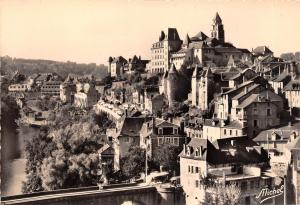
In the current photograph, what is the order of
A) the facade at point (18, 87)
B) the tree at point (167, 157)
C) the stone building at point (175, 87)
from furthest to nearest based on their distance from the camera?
1. the stone building at point (175, 87)
2. the facade at point (18, 87)
3. the tree at point (167, 157)

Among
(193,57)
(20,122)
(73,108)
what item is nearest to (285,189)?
(20,122)

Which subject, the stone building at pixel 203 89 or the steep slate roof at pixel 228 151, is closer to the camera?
the steep slate roof at pixel 228 151

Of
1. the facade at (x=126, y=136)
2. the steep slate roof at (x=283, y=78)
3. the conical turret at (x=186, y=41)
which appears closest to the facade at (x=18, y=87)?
the facade at (x=126, y=136)

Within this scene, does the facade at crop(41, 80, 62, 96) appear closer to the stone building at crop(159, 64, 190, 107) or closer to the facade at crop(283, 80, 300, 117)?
the stone building at crop(159, 64, 190, 107)

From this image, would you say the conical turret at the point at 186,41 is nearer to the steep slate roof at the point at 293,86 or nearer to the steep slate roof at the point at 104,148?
the steep slate roof at the point at 293,86

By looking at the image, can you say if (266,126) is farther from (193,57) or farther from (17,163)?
(193,57)

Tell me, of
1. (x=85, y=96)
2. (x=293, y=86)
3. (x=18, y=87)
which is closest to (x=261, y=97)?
(x=293, y=86)

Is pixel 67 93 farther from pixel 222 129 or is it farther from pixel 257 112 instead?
pixel 257 112
